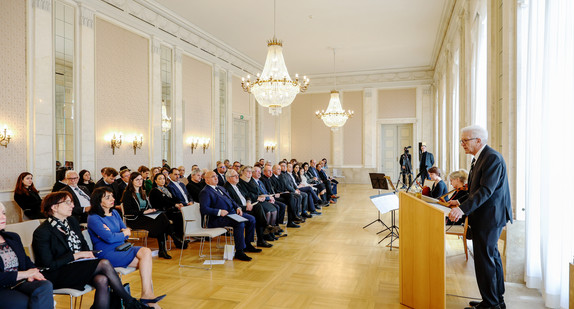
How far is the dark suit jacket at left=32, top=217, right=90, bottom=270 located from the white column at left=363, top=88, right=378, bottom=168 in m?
14.7

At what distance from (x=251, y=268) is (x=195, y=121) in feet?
22.8

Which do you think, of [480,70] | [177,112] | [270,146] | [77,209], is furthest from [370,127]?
[77,209]

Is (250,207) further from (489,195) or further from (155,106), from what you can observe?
(155,106)

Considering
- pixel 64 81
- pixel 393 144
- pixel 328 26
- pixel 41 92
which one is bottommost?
pixel 393 144

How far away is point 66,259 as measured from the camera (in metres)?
2.90

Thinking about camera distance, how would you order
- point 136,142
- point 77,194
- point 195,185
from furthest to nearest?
point 136,142
point 195,185
point 77,194

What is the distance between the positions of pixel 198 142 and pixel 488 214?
8938mm

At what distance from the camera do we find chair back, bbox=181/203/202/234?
16.0ft

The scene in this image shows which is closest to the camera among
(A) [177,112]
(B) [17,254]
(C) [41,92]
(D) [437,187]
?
(B) [17,254]

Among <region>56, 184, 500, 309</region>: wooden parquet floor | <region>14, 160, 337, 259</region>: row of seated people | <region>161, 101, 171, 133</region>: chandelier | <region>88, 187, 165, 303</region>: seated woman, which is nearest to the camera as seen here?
<region>88, 187, 165, 303</region>: seated woman

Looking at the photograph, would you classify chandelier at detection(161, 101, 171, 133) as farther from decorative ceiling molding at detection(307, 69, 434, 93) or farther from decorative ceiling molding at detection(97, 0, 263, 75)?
decorative ceiling molding at detection(307, 69, 434, 93)

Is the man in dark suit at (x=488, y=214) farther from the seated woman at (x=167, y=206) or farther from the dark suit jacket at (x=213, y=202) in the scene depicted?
the seated woman at (x=167, y=206)

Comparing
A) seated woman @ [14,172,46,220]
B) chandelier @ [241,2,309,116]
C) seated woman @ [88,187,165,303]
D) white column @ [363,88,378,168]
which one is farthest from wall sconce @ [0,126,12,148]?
white column @ [363,88,378,168]

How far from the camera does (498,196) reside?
10.5 ft
